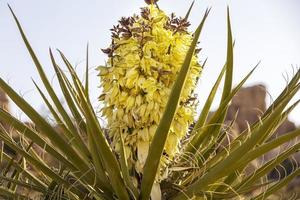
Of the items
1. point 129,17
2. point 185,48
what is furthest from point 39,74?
point 185,48

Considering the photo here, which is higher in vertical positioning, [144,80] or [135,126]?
[144,80]

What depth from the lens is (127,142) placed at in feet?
9.88

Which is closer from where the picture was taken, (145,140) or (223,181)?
(145,140)

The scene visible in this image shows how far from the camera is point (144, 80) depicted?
2.93m

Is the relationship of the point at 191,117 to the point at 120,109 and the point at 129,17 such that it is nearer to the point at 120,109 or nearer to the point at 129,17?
the point at 120,109

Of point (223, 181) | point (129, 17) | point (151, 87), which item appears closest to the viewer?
point (151, 87)

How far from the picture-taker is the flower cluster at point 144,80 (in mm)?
2932

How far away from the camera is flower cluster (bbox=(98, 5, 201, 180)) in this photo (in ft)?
9.62

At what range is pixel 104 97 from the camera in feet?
10.2

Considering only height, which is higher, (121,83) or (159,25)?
(159,25)

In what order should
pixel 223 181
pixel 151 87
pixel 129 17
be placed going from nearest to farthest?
pixel 151 87
pixel 129 17
pixel 223 181

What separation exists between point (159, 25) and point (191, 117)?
570 millimetres

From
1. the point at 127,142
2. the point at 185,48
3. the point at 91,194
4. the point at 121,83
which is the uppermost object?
the point at 185,48

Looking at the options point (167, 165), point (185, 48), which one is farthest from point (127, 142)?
point (185, 48)
